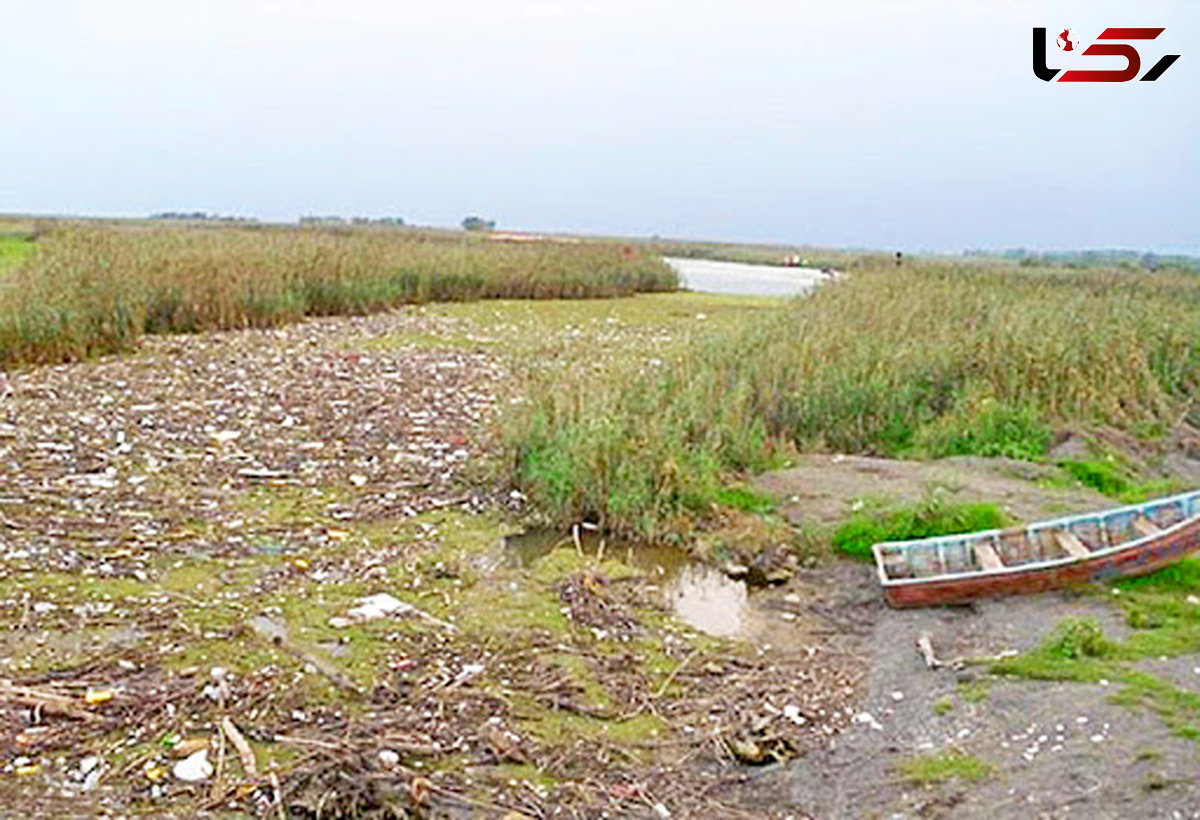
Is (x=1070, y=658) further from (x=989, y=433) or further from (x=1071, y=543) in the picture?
(x=989, y=433)

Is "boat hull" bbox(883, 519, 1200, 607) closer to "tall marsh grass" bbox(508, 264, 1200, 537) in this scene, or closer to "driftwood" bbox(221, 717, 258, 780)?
"tall marsh grass" bbox(508, 264, 1200, 537)

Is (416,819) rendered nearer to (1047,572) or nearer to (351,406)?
(1047,572)

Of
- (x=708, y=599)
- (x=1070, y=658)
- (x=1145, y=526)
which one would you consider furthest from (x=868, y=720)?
(x=1145, y=526)

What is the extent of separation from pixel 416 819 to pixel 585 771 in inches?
29.5

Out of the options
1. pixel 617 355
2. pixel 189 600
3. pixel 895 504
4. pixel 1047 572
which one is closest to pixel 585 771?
pixel 189 600

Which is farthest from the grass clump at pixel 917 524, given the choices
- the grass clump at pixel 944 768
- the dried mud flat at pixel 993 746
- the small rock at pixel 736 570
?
the grass clump at pixel 944 768

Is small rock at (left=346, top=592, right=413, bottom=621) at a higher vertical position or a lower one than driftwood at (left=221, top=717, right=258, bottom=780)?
higher

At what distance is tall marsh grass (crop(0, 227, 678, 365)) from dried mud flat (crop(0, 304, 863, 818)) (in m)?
3.53

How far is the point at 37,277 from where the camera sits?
13.2 metres

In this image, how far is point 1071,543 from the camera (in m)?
6.62

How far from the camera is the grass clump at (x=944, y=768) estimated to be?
169 inches

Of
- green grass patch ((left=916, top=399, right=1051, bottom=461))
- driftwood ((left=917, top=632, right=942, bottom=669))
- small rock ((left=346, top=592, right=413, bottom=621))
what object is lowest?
driftwood ((left=917, top=632, right=942, bottom=669))

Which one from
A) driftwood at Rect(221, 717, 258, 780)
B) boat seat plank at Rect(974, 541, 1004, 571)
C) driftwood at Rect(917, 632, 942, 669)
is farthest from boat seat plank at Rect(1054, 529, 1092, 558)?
driftwood at Rect(221, 717, 258, 780)

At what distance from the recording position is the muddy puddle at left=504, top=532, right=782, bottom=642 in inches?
244
